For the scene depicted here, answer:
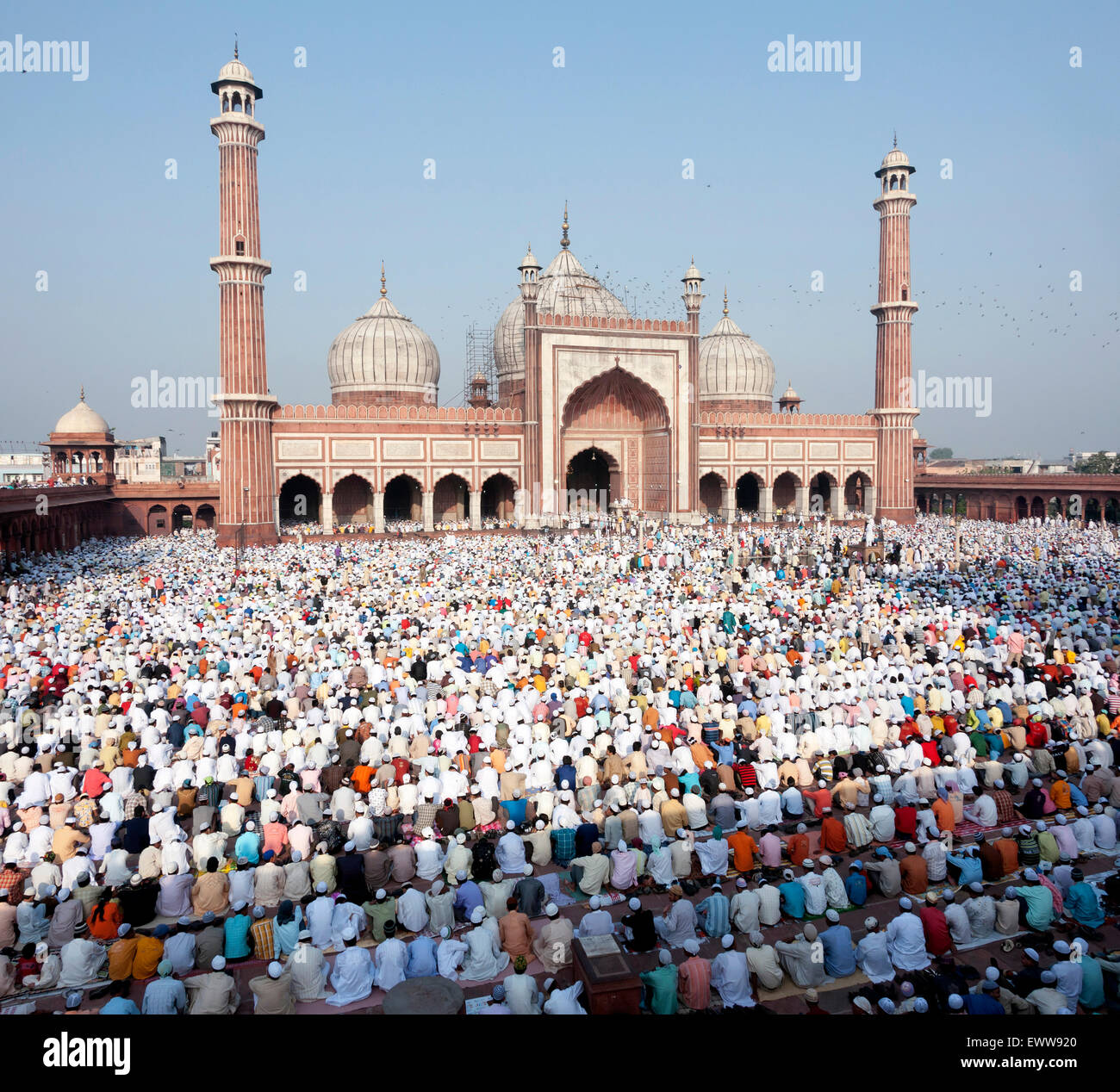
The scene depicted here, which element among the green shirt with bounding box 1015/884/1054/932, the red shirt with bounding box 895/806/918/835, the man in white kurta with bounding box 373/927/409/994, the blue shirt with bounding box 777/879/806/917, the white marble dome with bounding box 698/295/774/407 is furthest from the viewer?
the white marble dome with bounding box 698/295/774/407

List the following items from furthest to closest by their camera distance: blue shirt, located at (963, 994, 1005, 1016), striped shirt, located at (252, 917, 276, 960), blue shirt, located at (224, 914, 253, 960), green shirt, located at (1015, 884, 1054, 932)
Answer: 1. green shirt, located at (1015, 884, 1054, 932)
2. striped shirt, located at (252, 917, 276, 960)
3. blue shirt, located at (224, 914, 253, 960)
4. blue shirt, located at (963, 994, 1005, 1016)

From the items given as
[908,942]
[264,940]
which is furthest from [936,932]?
[264,940]

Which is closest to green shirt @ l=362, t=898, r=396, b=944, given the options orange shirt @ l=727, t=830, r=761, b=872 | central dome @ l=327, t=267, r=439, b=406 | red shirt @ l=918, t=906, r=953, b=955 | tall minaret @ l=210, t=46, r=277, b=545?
orange shirt @ l=727, t=830, r=761, b=872

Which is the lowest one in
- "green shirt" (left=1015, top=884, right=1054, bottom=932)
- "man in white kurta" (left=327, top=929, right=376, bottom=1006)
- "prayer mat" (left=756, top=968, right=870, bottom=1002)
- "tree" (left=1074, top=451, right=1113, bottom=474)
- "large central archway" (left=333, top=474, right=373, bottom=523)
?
"prayer mat" (left=756, top=968, right=870, bottom=1002)

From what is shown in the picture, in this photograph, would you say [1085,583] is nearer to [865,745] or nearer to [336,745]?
[865,745]

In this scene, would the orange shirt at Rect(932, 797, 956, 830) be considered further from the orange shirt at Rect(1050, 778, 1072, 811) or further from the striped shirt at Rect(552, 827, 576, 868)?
the striped shirt at Rect(552, 827, 576, 868)
